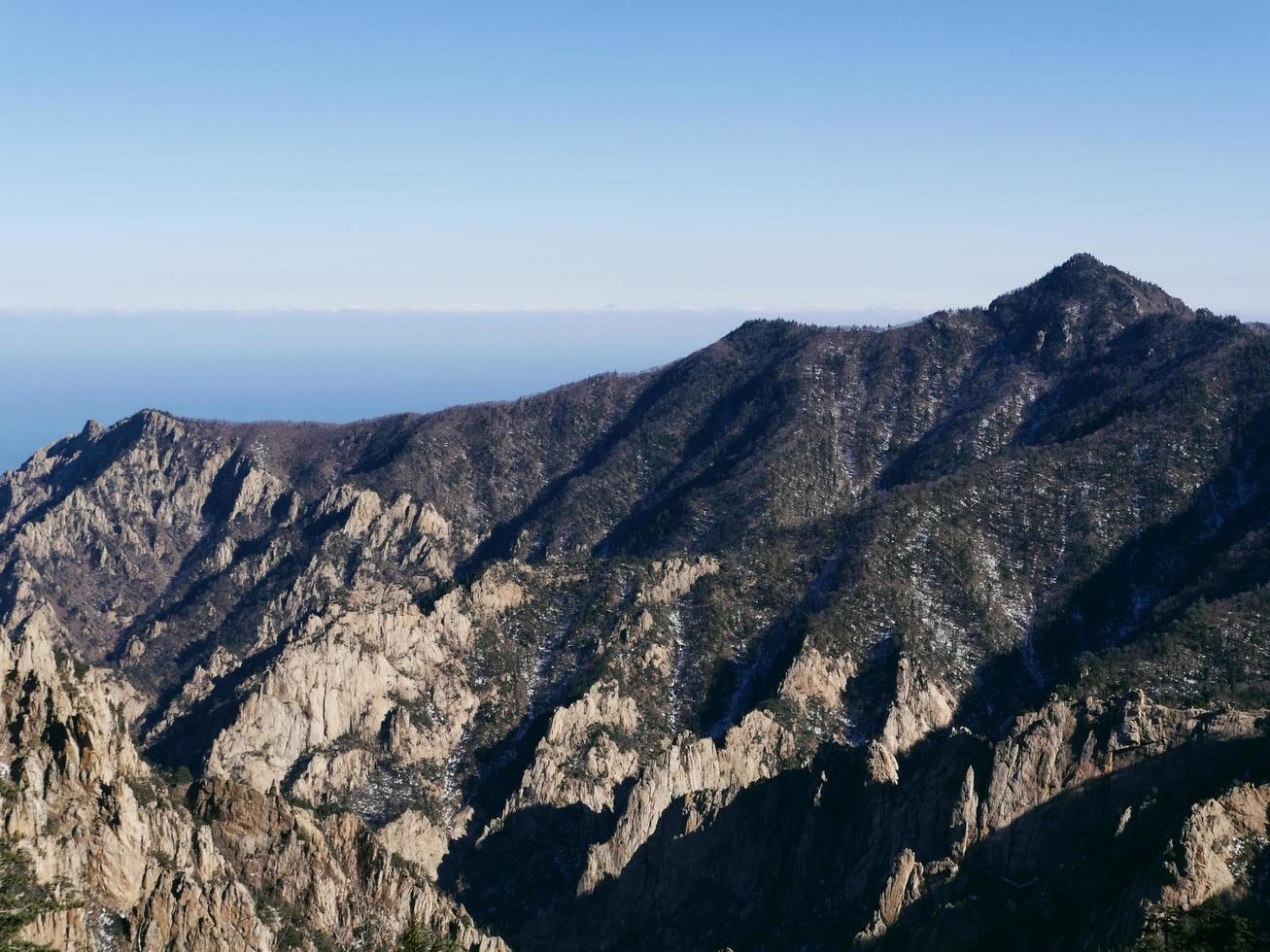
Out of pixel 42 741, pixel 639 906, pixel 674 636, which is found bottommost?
pixel 639 906

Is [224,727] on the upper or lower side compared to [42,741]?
lower

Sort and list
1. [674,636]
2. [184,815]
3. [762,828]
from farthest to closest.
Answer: [674,636], [762,828], [184,815]

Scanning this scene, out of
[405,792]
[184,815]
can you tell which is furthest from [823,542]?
[184,815]

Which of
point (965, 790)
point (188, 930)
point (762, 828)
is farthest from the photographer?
point (762, 828)

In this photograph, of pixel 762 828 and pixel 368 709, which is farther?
pixel 368 709

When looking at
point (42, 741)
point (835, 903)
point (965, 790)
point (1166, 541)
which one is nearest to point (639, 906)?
point (835, 903)

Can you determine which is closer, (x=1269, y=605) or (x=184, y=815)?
(x=184, y=815)

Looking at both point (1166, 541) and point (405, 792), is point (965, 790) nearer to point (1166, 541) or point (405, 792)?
point (405, 792)

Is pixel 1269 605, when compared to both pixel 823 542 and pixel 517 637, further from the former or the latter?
pixel 517 637

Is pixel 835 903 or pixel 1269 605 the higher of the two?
pixel 1269 605
